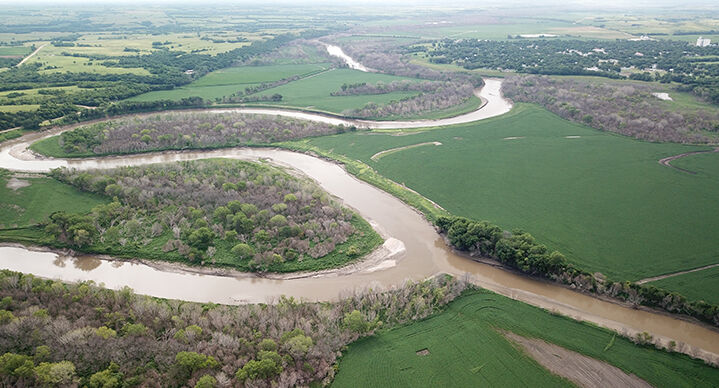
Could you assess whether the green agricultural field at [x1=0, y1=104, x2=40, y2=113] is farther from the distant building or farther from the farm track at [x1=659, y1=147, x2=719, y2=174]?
the distant building

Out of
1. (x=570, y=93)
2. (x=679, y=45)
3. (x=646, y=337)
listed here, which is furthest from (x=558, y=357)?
(x=679, y=45)

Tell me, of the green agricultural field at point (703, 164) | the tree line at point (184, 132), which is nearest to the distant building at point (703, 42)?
the green agricultural field at point (703, 164)

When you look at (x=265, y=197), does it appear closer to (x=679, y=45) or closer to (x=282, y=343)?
(x=282, y=343)

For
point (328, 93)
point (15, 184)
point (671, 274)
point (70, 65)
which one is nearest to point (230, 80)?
point (328, 93)

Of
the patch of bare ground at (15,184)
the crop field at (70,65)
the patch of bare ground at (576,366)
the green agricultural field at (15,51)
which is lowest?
the patch of bare ground at (576,366)

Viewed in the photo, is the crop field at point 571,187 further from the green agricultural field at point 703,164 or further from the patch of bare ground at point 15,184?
the patch of bare ground at point 15,184

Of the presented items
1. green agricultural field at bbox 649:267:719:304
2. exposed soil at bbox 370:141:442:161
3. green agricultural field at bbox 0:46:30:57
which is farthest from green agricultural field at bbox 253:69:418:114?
green agricultural field at bbox 0:46:30:57
